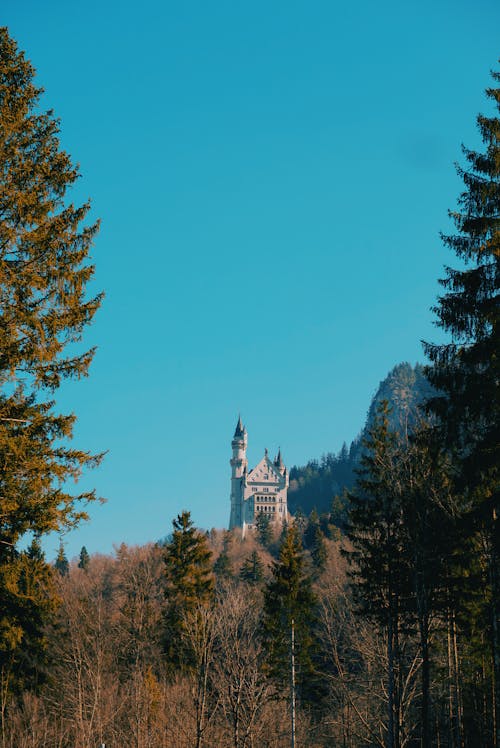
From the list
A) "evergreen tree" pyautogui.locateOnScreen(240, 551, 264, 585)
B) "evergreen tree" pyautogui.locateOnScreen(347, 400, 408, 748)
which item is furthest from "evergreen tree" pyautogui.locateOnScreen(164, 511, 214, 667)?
"evergreen tree" pyautogui.locateOnScreen(240, 551, 264, 585)

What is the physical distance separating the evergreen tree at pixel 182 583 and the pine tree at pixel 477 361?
85.3 feet

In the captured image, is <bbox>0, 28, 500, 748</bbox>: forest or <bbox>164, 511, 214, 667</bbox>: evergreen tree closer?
<bbox>0, 28, 500, 748</bbox>: forest

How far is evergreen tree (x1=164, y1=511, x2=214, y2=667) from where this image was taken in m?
37.8

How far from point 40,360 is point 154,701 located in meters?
23.1

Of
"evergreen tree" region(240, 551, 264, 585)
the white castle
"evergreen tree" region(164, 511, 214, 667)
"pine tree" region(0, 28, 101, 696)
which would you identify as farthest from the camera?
the white castle

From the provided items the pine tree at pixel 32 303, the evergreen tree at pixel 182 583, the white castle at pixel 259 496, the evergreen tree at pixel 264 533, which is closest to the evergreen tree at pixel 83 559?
the evergreen tree at pixel 264 533

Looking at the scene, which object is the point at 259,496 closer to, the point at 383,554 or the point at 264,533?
the point at 264,533

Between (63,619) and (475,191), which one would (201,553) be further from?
(475,191)

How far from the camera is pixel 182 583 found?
39.7m

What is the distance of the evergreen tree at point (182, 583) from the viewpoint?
37.8m

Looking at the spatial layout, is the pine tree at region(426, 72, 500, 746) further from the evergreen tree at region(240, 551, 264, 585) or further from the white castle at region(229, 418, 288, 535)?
the white castle at region(229, 418, 288, 535)

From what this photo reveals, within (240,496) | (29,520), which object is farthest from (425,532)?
(240,496)

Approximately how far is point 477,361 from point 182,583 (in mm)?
29889

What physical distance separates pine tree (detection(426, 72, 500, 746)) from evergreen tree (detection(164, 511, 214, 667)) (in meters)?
26.0
